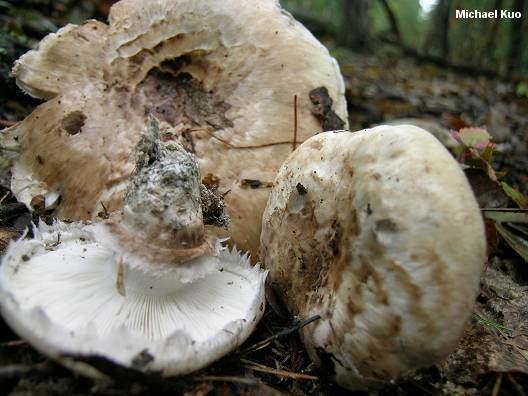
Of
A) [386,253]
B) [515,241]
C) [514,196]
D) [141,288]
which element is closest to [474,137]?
[514,196]

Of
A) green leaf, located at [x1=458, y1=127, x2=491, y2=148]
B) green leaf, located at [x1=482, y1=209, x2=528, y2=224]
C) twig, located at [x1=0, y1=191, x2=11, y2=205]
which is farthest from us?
green leaf, located at [x1=458, y1=127, x2=491, y2=148]

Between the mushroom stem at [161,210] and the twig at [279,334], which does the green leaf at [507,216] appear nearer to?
the twig at [279,334]

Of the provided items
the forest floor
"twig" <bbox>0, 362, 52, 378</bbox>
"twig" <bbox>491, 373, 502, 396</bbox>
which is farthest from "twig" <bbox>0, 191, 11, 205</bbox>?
"twig" <bbox>491, 373, 502, 396</bbox>

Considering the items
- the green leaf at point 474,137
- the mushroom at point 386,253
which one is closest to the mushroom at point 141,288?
the mushroom at point 386,253

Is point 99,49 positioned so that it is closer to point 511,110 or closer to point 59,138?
point 59,138

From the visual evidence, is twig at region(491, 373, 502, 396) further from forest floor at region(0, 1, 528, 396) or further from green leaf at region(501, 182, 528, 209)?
green leaf at region(501, 182, 528, 209)

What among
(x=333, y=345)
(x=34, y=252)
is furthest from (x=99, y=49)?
(x=333, y=345)
